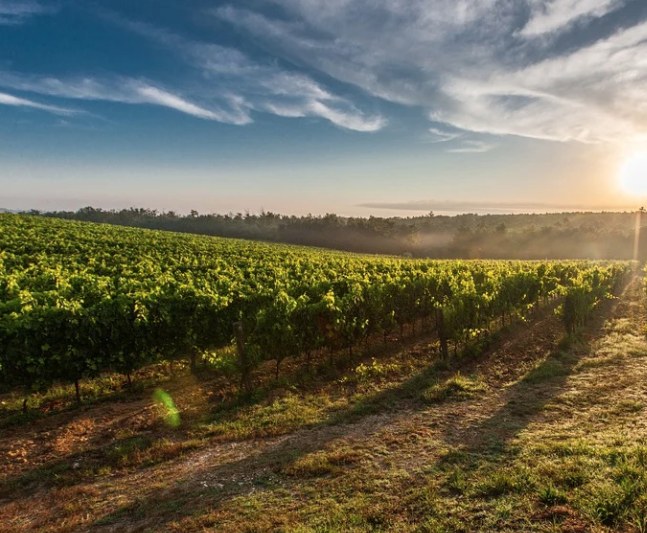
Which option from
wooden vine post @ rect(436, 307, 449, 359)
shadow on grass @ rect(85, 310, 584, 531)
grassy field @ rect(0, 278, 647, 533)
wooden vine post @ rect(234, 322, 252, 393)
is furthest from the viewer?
wooden vine post @ rect(436, 307, 449, 359)

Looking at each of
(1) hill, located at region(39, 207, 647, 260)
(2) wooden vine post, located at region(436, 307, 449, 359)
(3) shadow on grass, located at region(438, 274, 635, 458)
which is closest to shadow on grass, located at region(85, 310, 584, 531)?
(3) shadow on grass, located at region(438, 274, 635, 458)

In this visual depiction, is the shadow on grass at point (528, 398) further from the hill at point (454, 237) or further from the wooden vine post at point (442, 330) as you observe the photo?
the hill at point (454, 237)

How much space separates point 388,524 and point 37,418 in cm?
902

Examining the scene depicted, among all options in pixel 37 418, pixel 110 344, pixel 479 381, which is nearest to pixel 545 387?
pixel 479 381

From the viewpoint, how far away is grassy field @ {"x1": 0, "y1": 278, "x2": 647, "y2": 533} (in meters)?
5.48

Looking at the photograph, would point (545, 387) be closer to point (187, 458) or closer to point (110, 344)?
point (187, 458)

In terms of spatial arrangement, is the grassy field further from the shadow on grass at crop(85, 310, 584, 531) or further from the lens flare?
the lens flare

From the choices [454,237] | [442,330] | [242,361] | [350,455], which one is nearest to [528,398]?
[442,330]

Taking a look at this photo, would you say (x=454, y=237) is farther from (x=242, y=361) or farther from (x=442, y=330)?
(x=242, y=361)

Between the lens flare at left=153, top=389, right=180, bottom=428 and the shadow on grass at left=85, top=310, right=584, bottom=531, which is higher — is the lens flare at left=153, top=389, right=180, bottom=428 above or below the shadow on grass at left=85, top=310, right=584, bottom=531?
below

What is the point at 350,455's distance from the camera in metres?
7.27

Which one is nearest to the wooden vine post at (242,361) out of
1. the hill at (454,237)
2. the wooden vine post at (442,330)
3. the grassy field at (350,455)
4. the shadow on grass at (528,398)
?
the grassy field at (350,455)

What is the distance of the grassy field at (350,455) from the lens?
5480mm

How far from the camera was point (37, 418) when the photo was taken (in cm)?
941
